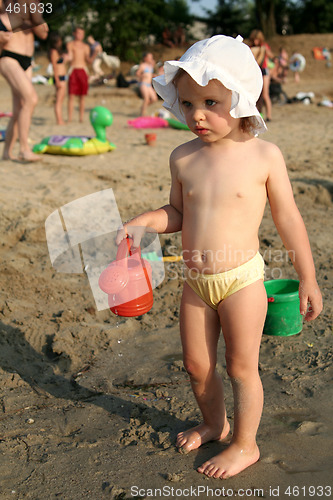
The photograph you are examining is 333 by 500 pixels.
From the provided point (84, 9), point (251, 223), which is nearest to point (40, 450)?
point (251, 223)

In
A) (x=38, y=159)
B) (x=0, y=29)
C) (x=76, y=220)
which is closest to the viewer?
(x=76, y=220)

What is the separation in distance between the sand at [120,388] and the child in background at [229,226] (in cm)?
20

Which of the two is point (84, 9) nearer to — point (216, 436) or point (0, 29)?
point (0, 29)

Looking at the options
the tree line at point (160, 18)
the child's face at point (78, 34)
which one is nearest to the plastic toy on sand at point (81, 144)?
the child's face at point (78, 34)

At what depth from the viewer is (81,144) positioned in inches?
284

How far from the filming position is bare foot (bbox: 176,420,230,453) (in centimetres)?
213

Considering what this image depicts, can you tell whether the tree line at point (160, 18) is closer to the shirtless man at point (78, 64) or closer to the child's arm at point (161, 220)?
the shirtless man at point (78, 64)

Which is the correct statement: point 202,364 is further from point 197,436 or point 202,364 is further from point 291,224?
point 291,224

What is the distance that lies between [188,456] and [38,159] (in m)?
5.11

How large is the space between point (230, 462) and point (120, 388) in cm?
84

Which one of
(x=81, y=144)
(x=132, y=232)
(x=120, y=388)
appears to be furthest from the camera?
(x=81, y=144)

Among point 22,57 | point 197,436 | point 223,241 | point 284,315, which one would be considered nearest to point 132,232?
point 223,241

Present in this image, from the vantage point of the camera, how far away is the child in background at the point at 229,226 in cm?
187

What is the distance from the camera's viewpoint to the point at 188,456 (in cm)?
211
